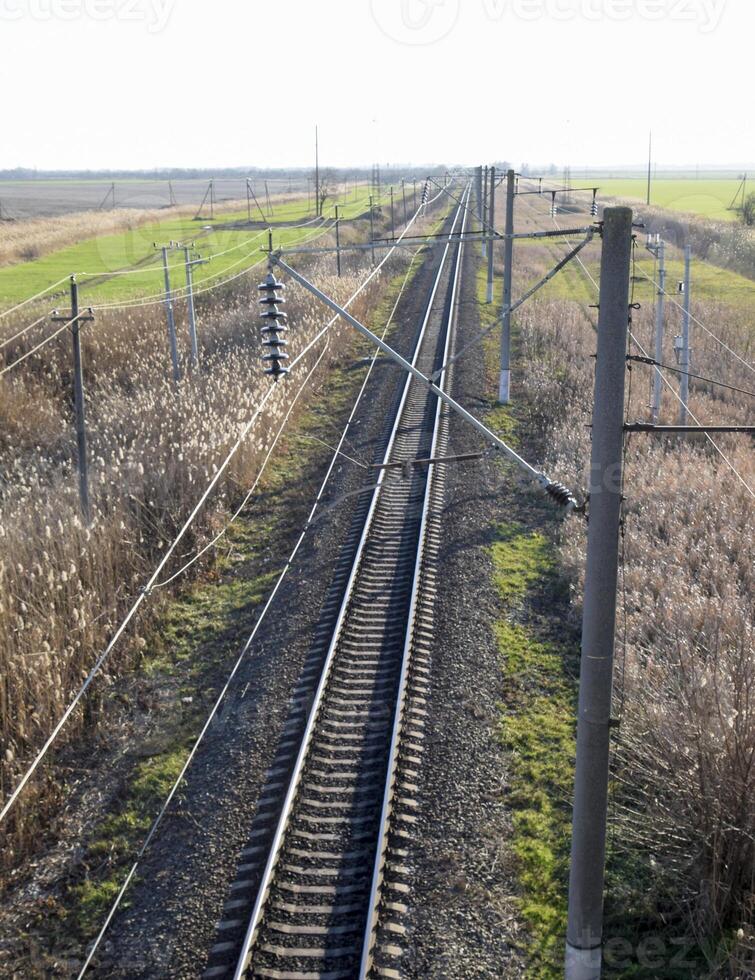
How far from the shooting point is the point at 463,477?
15242mm

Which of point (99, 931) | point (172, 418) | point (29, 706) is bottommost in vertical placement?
point (99, 931)

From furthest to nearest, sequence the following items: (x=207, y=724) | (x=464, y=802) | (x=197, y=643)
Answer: (x=197, y=643) < (x=207, y=724) < (x=464, y=802)

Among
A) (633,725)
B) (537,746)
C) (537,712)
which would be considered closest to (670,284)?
(537,712)

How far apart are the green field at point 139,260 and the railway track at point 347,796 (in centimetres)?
1537


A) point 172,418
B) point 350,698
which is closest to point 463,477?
point 172,418

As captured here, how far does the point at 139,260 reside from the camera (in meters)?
40.9

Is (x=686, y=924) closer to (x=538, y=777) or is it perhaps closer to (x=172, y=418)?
(x=538, y=777)

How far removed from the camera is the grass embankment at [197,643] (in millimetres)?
6910

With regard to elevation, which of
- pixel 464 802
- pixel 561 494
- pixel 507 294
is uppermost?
pixel 507 294

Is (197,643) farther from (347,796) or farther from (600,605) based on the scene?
(600,605)

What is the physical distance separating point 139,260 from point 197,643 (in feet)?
111

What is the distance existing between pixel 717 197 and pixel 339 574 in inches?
3389

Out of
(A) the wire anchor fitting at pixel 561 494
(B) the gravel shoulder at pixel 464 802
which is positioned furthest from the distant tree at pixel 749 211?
(A) the wire anchor fitting at pixel 561 494

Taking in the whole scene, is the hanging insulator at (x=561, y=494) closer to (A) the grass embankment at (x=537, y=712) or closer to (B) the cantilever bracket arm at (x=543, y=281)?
(B) the cantilever bracket arm at (x=543, y=281)
